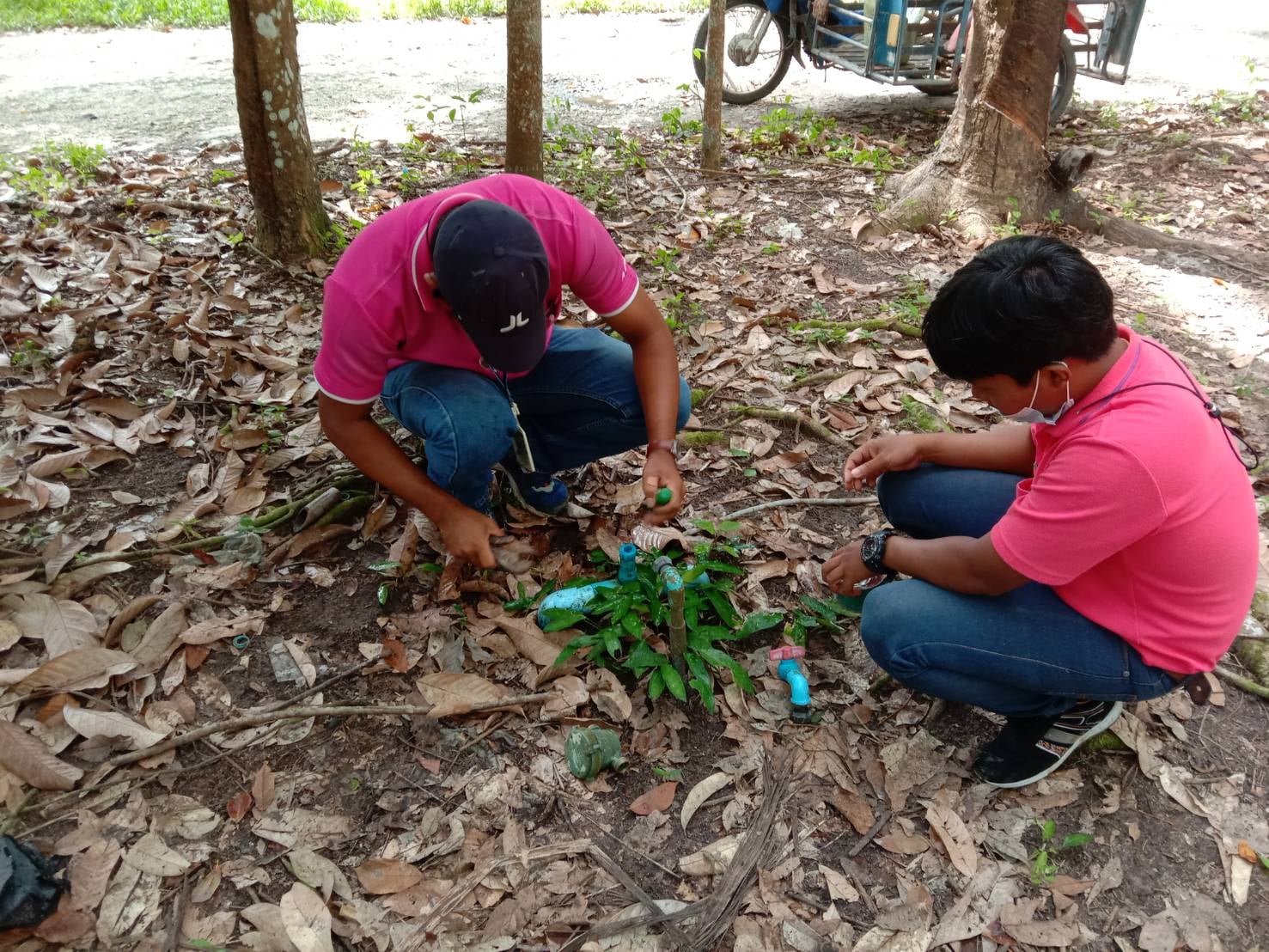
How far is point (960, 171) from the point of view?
5109 millimetres

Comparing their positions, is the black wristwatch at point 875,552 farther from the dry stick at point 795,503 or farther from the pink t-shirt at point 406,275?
the pink t-shirt at point 406,275

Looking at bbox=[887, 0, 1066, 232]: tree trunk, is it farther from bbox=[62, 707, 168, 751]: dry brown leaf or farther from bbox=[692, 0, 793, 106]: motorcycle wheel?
bbox=[62, 707, 168, 751]: dry brown leaf

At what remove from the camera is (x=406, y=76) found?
821 cm

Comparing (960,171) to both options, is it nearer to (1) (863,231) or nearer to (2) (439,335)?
(1) (863,231)

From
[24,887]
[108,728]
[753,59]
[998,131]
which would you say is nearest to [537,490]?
[108,728]

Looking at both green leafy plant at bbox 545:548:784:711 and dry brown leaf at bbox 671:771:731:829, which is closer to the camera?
dry brown leaf at bbox 671:771:731:829

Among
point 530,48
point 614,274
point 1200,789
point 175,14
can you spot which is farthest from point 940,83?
point 175,14

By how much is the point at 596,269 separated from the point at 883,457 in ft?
3.32

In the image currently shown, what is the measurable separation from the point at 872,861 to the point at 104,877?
72.0 inches

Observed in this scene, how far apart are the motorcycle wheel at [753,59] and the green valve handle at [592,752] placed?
6.68 meters

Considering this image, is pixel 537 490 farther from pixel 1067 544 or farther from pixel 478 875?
pixel 1067 544

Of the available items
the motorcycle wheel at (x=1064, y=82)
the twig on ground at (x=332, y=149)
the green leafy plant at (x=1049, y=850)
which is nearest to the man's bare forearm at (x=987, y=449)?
the green leafy plant at (x=1049, y=850)

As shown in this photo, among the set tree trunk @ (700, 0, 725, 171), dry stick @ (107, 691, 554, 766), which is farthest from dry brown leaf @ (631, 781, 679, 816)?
tree trunk @ (700, 0, 725, 171)

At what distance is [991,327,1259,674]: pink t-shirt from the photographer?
1.67 metres
